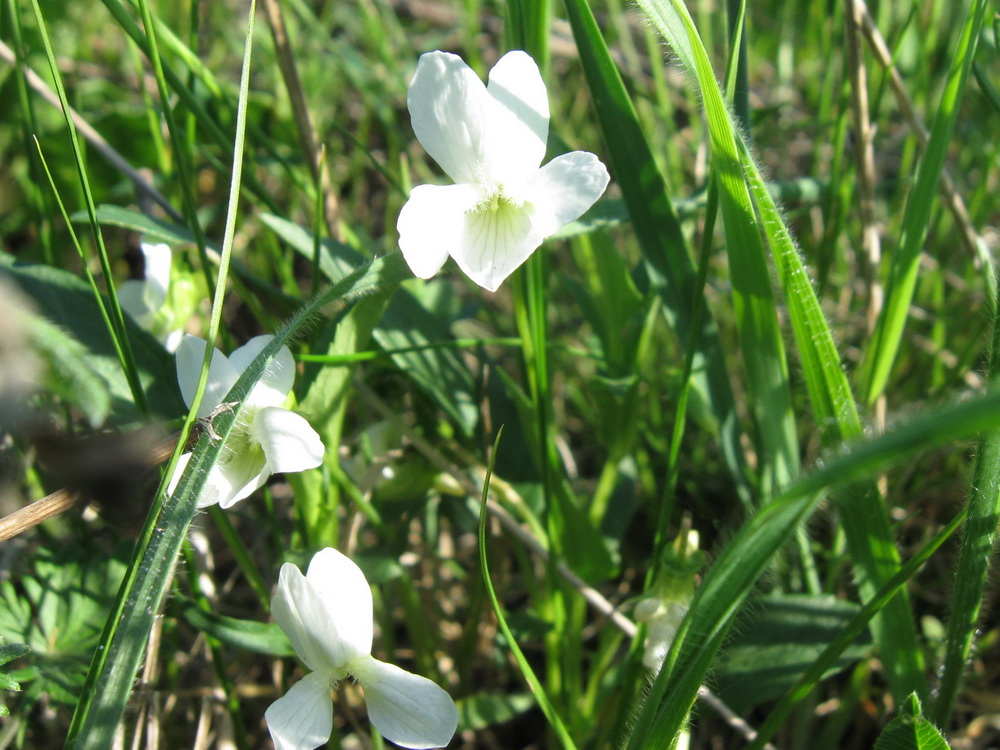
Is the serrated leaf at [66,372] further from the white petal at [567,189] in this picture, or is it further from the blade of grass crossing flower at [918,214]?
the blade of grass crossing flower at [918,214]

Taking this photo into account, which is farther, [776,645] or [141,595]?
[776,645]

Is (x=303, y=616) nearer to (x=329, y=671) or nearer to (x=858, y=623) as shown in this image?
(x=329, y=671)

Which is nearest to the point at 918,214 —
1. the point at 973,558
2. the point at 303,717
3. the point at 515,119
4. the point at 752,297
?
the point at 752,297

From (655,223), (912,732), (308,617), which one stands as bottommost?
(912,732)

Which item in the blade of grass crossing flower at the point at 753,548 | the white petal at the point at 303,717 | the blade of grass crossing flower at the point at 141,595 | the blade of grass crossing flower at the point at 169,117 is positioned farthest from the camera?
the blade of grass crossing flower at the point at 169,117

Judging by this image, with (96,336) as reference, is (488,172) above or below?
above

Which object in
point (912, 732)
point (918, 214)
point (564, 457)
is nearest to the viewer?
point (912, 732)

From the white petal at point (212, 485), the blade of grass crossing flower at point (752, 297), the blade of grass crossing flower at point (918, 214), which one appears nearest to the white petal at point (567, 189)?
the blade of grass crossing flower at point (752, 297)
